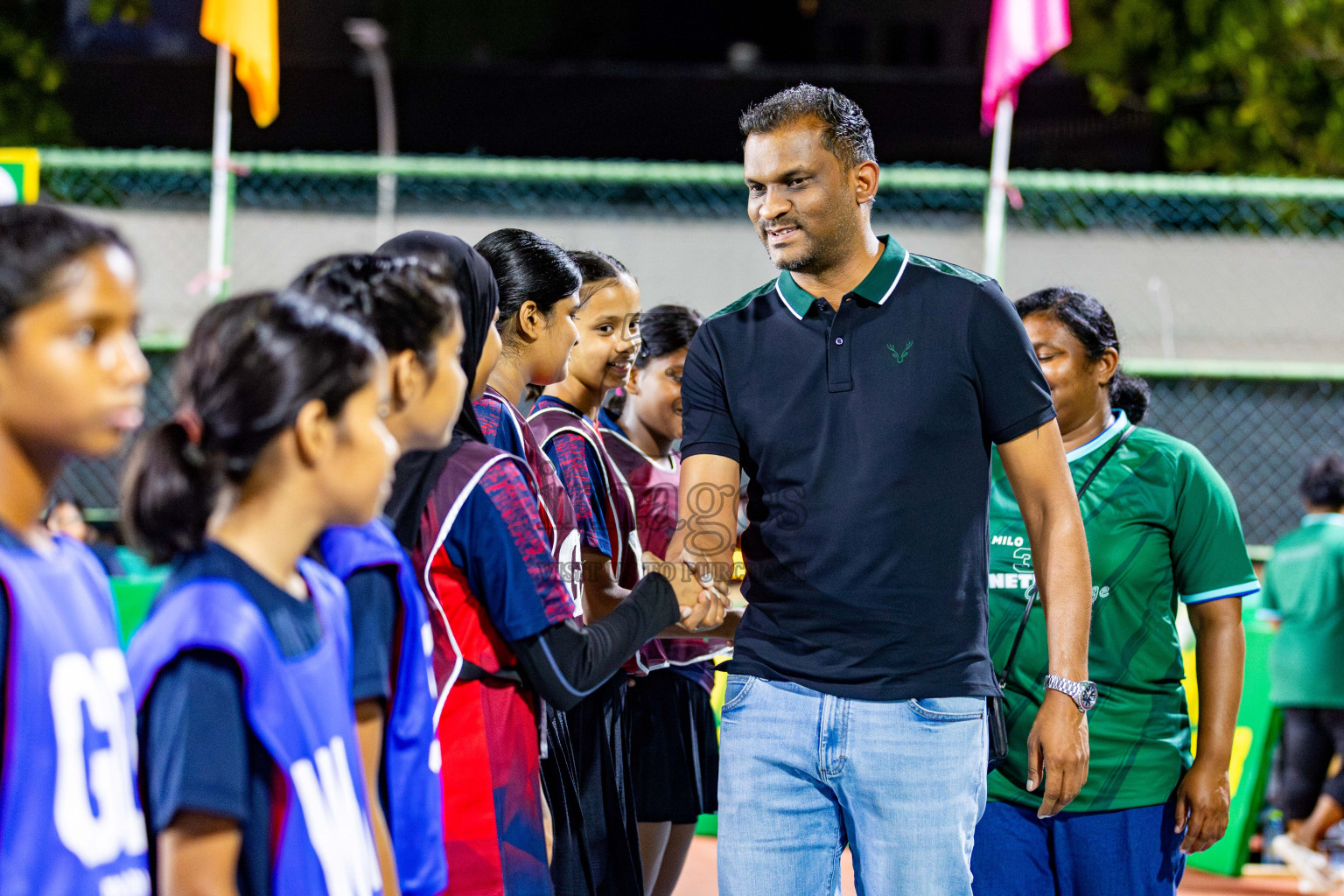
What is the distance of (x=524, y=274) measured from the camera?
111 inches

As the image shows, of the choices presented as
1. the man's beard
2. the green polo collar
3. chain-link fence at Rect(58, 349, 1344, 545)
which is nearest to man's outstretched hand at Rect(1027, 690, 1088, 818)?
the green polo collar

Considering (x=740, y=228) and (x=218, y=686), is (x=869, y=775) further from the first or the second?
(x=740, y=228)

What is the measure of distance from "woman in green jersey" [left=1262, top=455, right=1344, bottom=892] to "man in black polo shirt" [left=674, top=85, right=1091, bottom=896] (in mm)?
4179

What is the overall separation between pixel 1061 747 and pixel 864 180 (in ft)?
3.94

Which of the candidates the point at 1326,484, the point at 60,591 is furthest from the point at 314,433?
the point at 1326,484

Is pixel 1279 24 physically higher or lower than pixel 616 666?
higher

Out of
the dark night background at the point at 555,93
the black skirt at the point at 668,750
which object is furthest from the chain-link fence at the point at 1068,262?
the dark night background at the point at 555,93

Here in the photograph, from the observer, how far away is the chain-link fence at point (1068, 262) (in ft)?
22.0

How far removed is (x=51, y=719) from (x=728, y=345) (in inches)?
62.3

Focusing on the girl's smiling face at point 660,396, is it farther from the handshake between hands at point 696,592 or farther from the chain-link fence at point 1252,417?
the chain-link fence at point 1252,417

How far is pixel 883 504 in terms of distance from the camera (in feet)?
7.92

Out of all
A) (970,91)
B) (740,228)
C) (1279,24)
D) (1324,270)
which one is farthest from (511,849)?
(970,91)

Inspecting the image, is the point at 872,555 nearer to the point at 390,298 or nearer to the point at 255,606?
the point at 390,298

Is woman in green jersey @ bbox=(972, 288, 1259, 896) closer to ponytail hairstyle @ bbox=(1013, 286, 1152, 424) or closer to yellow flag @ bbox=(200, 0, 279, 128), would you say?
ponytail hairstyle @ bbox=(1013, 286, 1152, 424)
